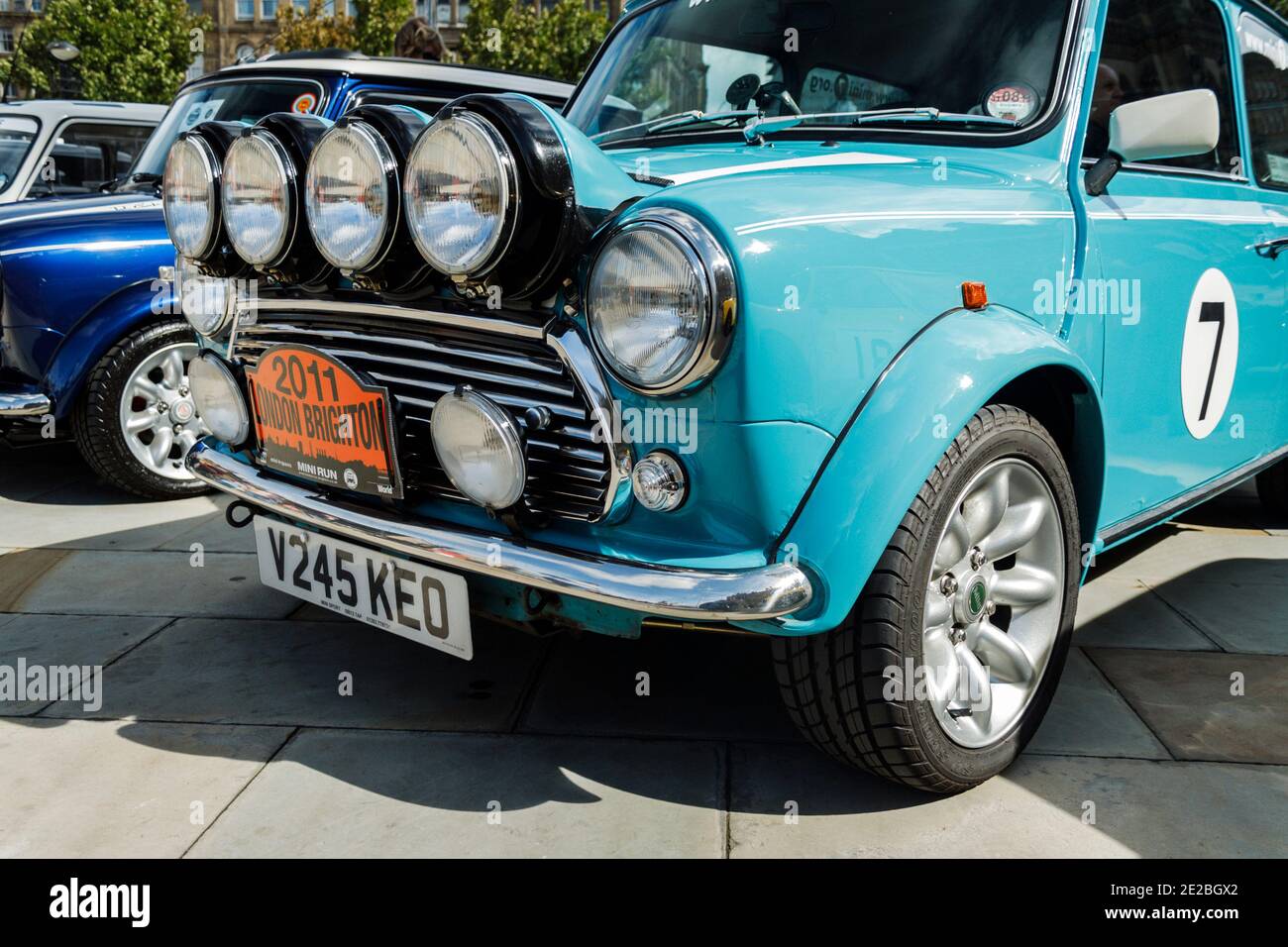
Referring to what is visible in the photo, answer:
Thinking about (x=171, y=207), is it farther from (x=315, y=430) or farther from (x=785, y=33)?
(x=785, y=33)

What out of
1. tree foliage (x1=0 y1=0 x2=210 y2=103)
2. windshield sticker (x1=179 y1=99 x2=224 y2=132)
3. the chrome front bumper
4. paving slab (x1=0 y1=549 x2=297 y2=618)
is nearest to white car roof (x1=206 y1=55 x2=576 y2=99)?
windshield sticker (x1=179 y1=99 x2=224 y2=132)

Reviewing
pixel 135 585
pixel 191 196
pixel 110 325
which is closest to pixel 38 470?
pixel 110 325

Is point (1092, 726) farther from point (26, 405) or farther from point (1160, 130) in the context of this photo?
point (26, 405)

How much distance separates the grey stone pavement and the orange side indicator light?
3.33ft

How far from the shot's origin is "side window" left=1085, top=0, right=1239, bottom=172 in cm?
270

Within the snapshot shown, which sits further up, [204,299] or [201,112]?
[201,112]

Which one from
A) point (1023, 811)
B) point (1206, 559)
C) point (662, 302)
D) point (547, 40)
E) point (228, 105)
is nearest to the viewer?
point (662, 302)

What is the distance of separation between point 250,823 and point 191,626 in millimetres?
1269

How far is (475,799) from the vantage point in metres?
2.28

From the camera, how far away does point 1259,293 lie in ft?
10.4

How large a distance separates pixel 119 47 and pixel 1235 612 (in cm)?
3725

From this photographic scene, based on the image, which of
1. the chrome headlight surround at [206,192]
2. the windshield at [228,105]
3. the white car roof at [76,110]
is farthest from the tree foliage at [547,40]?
the chrome headlight surround at [206,192]
